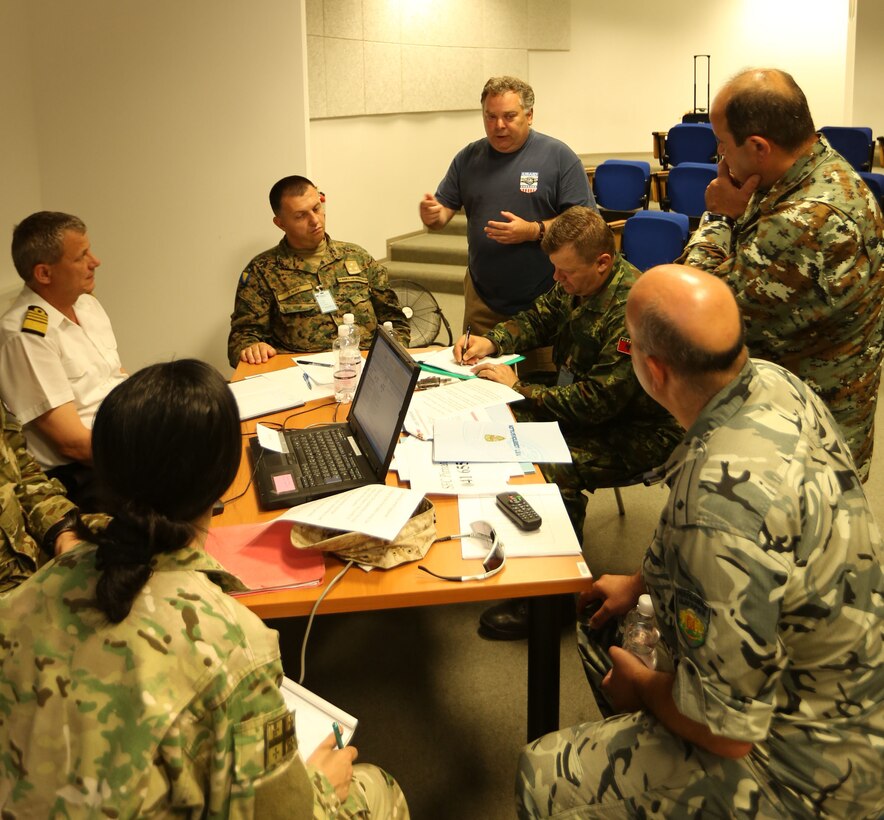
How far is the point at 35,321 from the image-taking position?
2.35 m

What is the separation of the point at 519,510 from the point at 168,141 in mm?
2726

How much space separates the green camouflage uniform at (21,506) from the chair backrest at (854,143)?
7.41 meters

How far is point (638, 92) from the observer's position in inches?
386

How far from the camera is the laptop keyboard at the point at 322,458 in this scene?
198 cm

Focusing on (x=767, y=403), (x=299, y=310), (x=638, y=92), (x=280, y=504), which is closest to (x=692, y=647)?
(x=767, y=403)

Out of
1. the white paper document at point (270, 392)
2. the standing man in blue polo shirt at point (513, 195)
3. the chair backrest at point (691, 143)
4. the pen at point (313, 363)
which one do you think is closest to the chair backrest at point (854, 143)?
the chair backrest at point (691, 143)

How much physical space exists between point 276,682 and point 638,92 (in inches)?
392

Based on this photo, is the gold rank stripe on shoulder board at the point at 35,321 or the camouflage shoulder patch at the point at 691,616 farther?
the gold rank stripe on shoulder board at the point at 35,321

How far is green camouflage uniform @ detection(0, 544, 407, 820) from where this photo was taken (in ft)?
3.12

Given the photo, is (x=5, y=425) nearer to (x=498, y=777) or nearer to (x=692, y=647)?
(x=498, y=777)

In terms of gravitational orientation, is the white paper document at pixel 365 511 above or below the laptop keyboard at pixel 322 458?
below

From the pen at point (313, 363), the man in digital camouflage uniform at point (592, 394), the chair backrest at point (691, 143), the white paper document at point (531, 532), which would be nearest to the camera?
the white paper document at point (531, 532)

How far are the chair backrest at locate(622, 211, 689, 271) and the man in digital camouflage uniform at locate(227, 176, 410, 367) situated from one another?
158cm

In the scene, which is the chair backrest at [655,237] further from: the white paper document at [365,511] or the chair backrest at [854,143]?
the chair backrest at [854,143]
